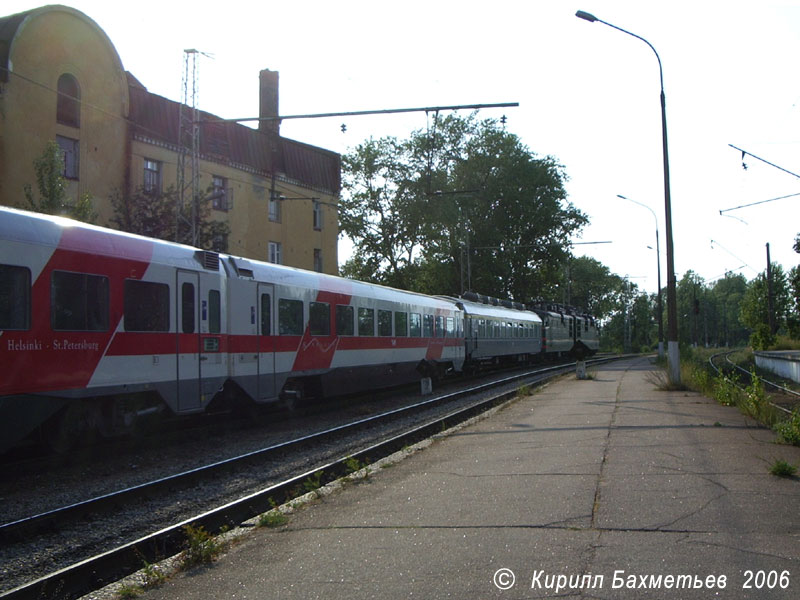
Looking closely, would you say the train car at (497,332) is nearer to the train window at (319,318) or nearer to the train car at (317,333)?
the train car at (317,333)

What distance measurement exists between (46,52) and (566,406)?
22453mm

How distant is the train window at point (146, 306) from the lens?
11.4m

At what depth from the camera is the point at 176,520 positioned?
7910mm

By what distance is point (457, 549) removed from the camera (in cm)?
587

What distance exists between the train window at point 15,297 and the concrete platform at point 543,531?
428 cm

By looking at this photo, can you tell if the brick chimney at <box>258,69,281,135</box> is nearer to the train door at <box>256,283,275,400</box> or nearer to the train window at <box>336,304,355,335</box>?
the train window at <box>336,304,355,335</box>

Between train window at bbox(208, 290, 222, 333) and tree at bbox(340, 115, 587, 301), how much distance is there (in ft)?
142

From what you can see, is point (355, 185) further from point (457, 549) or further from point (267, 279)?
point (457, 549)

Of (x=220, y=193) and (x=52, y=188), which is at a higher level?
(x=220, y=193)

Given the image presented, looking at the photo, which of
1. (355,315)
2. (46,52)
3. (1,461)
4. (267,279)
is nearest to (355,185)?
(46,52)

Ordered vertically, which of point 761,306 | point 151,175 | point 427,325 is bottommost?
point 427,325

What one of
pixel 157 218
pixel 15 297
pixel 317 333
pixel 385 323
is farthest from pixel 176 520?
pixel 157 218

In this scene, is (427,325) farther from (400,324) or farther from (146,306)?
(146,306)

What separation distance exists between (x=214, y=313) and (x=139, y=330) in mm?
1991
